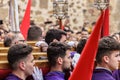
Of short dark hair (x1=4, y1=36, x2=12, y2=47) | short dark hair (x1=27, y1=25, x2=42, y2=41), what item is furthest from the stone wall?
short dark hair (x1=4, y1=36, x2=12, y2=47)

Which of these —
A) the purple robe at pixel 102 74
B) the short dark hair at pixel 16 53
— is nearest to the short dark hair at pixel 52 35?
the short dark hair at pixel 16 53

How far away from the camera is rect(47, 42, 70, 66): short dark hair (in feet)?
11.7

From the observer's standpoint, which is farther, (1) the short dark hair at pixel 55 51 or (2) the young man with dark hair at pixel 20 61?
(1) the short dark hair at pixel 55 51

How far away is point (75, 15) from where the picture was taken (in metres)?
12.2

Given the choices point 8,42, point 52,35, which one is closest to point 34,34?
point 52,35

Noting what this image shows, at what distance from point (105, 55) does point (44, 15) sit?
8.24 metres

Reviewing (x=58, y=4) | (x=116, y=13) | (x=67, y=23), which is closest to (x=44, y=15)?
(x=67, y=23)

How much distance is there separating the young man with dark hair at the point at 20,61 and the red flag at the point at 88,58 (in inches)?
21.4

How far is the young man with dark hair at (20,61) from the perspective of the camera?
3324mm

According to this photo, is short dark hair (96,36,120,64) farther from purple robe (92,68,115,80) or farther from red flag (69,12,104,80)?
red flag (69,12,104,80)

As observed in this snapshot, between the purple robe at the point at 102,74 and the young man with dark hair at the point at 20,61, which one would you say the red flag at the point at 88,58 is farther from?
the young man with dark hair at the point at 20,61

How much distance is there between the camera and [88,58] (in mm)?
2887

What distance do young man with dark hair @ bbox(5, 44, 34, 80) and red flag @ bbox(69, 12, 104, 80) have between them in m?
0.54

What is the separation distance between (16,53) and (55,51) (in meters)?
0.36
